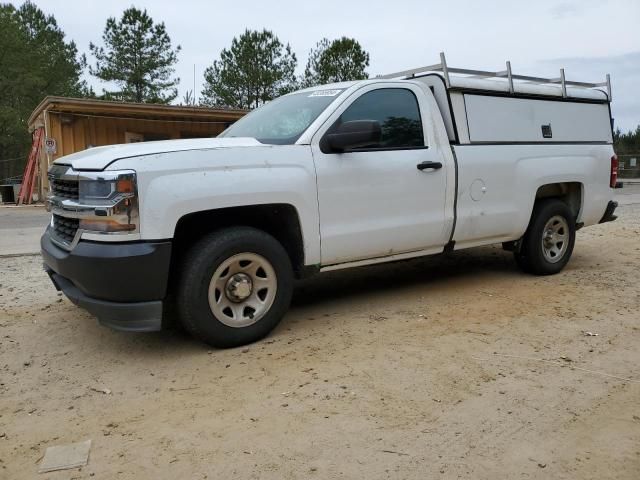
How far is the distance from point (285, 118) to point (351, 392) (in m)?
2.48

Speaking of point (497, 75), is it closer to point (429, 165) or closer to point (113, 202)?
point (429, 165)

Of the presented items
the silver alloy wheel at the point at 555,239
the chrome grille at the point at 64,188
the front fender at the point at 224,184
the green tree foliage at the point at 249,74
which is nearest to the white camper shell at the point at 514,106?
the silver alloy wheel at the point at 555,239

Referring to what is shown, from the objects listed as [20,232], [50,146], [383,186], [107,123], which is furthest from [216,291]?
[107,123]

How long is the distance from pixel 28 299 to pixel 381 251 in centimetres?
341

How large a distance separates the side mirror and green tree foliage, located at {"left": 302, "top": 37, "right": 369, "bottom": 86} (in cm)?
2557

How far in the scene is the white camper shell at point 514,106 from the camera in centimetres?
536

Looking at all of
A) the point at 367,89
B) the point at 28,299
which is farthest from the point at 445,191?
the point at 28,299

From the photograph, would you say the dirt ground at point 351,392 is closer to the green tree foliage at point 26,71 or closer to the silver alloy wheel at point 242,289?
the silver alloy wheel at point 242,289

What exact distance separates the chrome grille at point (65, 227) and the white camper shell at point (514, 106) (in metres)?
3.26

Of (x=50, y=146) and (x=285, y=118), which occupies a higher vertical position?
(x=50, y=146)

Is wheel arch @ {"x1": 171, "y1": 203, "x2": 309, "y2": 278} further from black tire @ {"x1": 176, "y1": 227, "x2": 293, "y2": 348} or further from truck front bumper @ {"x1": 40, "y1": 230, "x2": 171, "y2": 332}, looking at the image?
truck front bumper @ {"x1": 40, "y1": 230, "x2": 171, "y2": 332}

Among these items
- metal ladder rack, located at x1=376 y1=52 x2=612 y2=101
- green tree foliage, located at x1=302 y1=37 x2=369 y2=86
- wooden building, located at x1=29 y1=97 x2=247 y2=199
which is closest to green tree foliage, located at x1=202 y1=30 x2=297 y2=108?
green tree foliage, located at x1=302 y1=37 x2=369 y2=86

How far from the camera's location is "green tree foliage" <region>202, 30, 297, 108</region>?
28375 millimetres

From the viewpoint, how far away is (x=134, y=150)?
384 centimetres
